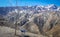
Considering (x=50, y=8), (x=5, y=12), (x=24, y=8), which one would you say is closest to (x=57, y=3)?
(x=50, y=8)

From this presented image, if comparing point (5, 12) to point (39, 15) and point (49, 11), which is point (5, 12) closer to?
point (39, 15)

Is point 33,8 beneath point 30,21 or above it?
above

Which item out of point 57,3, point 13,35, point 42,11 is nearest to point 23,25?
point 13,35

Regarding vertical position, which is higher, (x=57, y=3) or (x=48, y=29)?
(x=57, y=3)

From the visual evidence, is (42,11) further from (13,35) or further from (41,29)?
(13,35)

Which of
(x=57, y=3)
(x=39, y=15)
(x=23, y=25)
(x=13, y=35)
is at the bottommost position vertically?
(x=13, y=35)

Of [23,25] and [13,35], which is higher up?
[23,25]

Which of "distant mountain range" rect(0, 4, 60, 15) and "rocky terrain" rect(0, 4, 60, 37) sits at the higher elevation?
"distant mountain range" rect(0, 4, 60, 15)

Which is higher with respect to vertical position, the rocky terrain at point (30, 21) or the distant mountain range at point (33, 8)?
the distant mountain range at point (33, 8)
